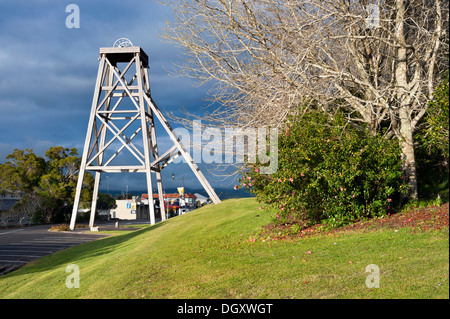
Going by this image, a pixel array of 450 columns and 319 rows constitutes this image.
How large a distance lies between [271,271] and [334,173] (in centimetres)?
372

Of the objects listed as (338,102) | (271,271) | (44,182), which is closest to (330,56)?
(338,102)

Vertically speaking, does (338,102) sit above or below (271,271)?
above

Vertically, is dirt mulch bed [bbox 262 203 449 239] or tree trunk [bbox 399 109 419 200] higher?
tree trunk [bbox 399 109 419 200]

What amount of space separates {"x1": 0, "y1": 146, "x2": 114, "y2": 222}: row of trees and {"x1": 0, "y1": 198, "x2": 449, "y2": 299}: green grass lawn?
111ft

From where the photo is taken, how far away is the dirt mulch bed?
8.19 m

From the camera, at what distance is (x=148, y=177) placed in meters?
28.0

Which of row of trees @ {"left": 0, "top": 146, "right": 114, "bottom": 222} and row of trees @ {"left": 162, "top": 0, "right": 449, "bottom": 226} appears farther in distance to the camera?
row of trees @ {"left": 0, "top": 146, "right": 114, "bottom": 222}

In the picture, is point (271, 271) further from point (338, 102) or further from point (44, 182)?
point (44, 182)

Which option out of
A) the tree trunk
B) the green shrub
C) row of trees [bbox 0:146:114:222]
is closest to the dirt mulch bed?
the green shrub

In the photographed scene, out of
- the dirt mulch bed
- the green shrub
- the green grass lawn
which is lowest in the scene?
the green grass lawn

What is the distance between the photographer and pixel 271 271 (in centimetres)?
711

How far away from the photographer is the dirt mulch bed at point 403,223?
8188 millimetres

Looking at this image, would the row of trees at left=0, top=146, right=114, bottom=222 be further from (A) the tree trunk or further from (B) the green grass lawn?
(A) the tree trunk
